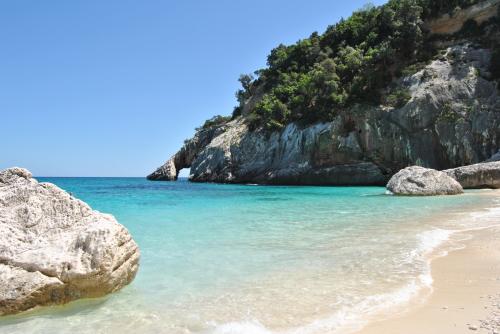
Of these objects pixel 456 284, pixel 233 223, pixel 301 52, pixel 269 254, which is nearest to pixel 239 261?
pixel 269 254

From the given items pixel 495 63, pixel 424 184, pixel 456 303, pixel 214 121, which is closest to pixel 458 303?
pixel 456 303

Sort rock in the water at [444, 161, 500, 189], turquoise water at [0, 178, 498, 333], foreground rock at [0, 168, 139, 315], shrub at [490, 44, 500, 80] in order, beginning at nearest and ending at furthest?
turquoise water at [0, 178, 498, 333] < foreground rock at [0, 168, 139, 315] < rock in the water at [444, 161, 500, 189] < shrub at [490, 44, 500, 80]

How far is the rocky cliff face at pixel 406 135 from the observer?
120ft

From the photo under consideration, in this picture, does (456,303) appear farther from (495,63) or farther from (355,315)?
(495,63)

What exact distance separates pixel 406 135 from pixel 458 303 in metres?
36.6

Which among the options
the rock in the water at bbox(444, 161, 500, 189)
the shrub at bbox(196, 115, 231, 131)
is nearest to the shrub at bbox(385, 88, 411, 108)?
the rock in the water at bbox(444, 161, 500, 189)

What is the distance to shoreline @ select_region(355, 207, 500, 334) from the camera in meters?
A: 4.03

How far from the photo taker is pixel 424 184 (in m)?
24.0

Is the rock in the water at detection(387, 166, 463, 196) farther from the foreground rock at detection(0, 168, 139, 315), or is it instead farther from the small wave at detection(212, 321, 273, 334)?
the small wave at detection(212, 321, 273, 334)

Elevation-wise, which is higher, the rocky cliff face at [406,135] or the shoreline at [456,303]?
the rocky cliff face at [406,135]

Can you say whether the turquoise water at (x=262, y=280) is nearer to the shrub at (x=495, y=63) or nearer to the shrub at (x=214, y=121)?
the shrub at (x=495, y=63)

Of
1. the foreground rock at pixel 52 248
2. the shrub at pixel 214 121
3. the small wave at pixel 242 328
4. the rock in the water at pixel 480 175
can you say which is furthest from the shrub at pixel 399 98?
the small wave at pixel 242 328

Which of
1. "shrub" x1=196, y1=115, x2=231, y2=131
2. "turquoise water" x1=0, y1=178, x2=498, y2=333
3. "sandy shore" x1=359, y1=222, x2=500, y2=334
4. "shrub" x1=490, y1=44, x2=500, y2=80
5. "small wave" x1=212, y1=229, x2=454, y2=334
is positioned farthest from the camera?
"shrub" x1=196, y1=115, x2=231, y2=131

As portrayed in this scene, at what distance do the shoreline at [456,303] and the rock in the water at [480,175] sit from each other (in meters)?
23.6
